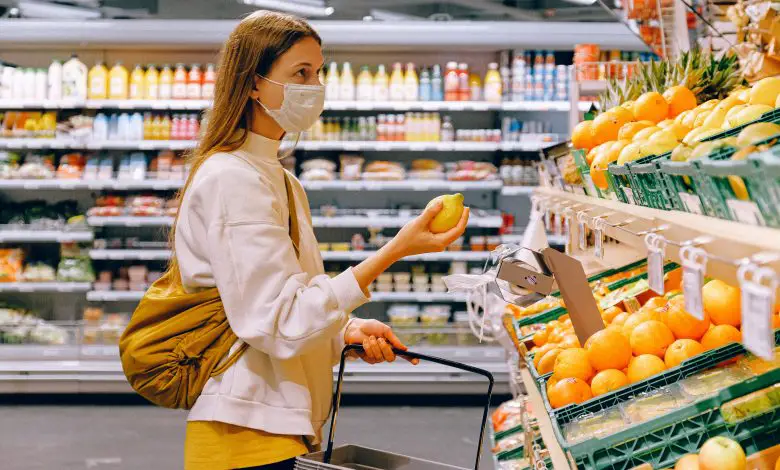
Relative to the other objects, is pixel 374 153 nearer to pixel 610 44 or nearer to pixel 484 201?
pixel 484 201

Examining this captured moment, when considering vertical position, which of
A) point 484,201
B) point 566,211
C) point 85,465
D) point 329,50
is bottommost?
point 85,465

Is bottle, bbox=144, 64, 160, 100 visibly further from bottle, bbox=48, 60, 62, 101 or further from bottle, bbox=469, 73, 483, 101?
bottle, bbox=469, 73, 483, 101

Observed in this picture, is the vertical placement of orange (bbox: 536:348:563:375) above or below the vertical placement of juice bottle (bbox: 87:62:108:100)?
below

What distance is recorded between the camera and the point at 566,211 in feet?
8.12

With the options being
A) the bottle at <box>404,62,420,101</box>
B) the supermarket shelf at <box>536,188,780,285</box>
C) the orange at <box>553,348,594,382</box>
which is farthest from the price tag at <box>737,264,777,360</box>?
the bottle at <box>404,62,420,101</box>

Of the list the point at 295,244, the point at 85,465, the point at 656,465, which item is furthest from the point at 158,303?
the point at 85,465

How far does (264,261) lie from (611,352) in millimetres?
708

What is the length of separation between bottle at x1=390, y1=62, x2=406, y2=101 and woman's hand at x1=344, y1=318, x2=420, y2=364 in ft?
13.6

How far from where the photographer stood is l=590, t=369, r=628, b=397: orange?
1.69m

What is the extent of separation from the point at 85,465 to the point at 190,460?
118 inches

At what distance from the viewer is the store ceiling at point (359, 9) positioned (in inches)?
252

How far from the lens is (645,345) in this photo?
1.70 meters

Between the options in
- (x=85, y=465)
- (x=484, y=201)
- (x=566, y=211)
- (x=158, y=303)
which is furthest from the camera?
(x=484, y=201)

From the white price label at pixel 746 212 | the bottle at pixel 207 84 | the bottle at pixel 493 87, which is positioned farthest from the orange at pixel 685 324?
the bottle at pixel 207 84
